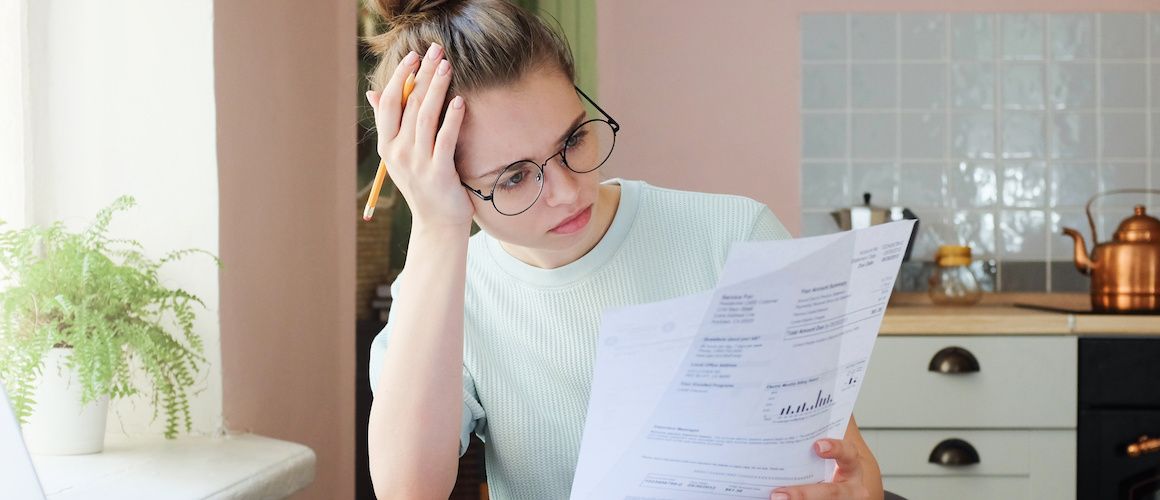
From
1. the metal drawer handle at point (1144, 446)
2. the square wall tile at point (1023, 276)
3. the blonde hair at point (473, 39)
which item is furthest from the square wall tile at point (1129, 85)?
the blonde hair at point (473, 39)

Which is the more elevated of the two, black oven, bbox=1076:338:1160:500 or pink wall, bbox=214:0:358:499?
pink wall, bbox=214:0:358:499

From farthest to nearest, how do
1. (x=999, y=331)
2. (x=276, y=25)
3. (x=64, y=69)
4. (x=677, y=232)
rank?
1. (x=999, y=331)
2. (x=276, y=25)
3. (x=64, y=69)
4. (x=677, y=232)

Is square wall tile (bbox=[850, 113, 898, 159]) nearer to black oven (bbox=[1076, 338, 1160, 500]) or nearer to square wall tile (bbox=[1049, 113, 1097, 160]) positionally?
square wall tile (bbox=[1049, 113, 1097, 160])

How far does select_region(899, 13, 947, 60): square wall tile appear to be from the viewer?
10.5 feet

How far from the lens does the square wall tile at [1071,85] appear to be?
316cm

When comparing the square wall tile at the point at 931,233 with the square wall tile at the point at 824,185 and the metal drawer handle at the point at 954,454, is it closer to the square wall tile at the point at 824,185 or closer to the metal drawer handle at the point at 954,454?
the square wall tile at the point at 824,185

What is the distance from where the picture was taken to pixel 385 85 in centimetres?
119

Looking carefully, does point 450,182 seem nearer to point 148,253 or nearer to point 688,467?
point 688,467

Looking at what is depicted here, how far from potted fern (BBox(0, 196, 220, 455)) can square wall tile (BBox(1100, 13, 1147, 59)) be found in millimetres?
2682

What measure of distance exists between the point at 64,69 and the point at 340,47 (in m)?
0.81

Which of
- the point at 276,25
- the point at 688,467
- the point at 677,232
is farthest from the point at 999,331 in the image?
the point at 688,467

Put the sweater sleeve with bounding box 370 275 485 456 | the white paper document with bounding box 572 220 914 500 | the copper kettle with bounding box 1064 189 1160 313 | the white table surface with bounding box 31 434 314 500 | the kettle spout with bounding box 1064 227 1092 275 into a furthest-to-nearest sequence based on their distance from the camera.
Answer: the kettle spout with bounding box 1064 227 1092 275 → the copper kettle with bounding box 1064 189 1160 313 → the white table surface with bounding box 31 434 314 500 → the sweater sleeve with bounding box 370 275 485 456 → the white paper document with bounding box 572 220 914 500

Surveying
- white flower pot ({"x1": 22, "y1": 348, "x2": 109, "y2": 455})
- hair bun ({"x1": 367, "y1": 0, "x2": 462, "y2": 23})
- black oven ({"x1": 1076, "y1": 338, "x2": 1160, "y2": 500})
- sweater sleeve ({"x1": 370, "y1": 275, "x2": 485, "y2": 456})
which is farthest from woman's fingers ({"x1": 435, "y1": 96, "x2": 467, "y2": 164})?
black oven ({"x1": 1076, "y1": 338, "x2": 1160, "y2": 500})

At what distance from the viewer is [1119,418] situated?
2527 millimetres
